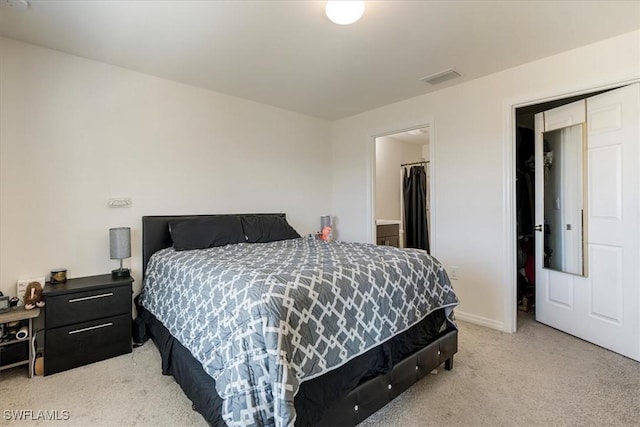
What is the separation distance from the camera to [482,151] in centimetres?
311

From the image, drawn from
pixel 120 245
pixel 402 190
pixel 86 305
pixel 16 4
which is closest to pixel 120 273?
pixel 120 245

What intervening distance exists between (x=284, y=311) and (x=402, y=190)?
15.8ft

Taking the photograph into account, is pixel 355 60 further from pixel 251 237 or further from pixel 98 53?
pixel 98 53

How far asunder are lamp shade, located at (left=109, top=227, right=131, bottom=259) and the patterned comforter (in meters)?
0.60

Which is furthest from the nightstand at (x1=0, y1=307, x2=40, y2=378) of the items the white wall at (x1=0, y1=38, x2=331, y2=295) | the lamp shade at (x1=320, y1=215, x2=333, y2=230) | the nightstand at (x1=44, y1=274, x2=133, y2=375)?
the lamp shade at (x1=320, y1=215, x2=333, y2=230)

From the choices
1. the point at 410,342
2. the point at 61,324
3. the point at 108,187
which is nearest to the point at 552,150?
the point at 410,342

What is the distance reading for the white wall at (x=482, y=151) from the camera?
8.37ft

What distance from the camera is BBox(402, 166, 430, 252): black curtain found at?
209 inches

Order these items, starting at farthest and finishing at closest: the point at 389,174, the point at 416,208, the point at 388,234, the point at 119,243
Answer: the point at 389,174, the point at 416,208, the point at 388,234, the point at 119,243

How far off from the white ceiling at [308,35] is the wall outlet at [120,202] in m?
1.22

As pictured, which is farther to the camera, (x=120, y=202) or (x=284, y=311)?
(x=120, y=202)

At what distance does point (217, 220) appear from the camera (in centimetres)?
308

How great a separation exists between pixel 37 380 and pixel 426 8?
364cm

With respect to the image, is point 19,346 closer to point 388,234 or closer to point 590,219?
point 388,234
